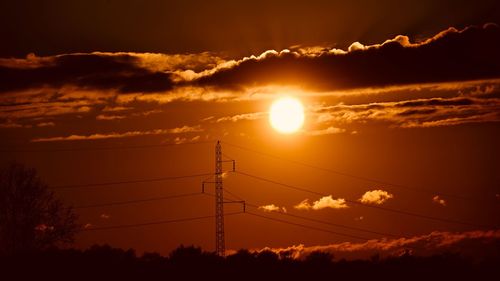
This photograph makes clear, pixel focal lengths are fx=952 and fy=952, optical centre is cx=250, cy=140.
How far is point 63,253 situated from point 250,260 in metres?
26.7

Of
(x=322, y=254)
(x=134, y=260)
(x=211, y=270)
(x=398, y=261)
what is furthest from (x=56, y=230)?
(x=398, y=261)

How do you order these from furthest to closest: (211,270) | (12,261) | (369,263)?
(369,263)
(211,270)
(12,261)

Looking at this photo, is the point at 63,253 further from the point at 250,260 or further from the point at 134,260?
the point at 250,260

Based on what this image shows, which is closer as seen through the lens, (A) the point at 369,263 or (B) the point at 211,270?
(B) the point at 211,270

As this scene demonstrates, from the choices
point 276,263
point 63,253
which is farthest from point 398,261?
point 63,253

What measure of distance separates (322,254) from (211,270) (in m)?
22.9

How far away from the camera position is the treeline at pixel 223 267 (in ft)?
375

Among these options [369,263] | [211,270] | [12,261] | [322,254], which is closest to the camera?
[12,261]

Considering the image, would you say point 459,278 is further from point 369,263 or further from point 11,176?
point 11,176

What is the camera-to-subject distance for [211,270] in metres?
122

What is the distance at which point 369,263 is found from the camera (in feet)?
428

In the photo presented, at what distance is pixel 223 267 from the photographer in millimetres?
126688

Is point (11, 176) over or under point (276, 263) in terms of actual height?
over

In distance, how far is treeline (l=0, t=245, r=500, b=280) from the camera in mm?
114250
